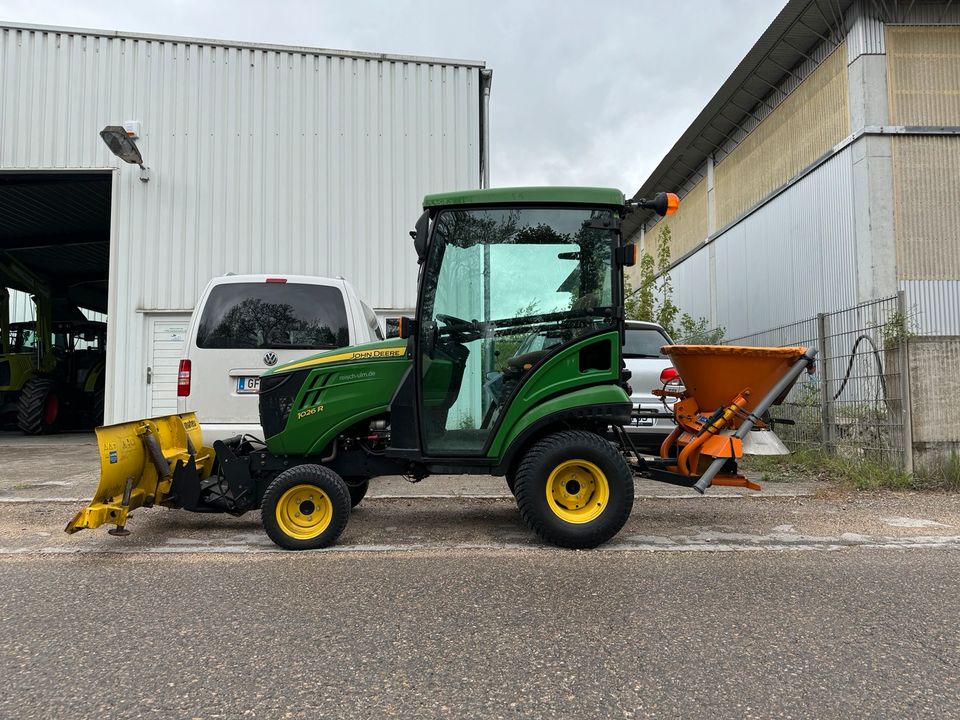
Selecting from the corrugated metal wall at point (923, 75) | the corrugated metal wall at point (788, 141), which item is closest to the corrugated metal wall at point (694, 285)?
the corrugated metal wall at point (788, 141)

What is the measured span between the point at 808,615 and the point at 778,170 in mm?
13774

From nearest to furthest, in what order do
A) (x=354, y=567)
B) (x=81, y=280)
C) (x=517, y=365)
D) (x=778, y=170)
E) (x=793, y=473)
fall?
1. (x=354, y=567)
2. (x=517, y=365)
3. (x=793, y=473)
4. (x=778, y=170)
5. (x=81, y=280)

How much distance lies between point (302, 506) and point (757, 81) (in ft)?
49.3

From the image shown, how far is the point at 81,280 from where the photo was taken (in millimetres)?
22922

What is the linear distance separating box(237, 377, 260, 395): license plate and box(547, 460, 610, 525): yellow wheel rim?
292cm

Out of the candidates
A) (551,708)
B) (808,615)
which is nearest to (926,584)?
(808,615)

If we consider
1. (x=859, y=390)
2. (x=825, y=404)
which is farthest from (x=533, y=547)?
(x=825, y=404)

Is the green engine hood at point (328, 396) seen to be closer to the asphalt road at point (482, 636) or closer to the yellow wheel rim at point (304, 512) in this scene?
the yellow wheel rim at point (304, 512)

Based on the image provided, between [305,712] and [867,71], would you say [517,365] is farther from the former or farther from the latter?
[867,71]

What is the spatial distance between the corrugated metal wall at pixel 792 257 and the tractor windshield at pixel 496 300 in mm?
Result: 8635

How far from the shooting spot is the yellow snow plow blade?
4.31m

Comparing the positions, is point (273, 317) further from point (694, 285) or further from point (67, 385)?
point (694, 285)

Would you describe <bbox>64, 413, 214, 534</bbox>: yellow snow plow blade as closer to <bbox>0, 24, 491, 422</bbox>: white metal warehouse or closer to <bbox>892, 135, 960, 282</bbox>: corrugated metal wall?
<bbox>0, 24, 491, 422</bbox>: white metal warehouse

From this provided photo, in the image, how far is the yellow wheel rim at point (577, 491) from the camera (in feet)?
15.0
